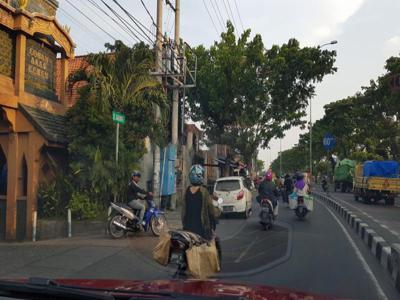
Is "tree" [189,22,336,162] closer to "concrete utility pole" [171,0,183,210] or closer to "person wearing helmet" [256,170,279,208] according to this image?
"concrete utility pole" [171,0,183,210]

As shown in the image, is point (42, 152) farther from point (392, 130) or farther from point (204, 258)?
point (392, 130)

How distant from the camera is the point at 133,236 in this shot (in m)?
11.9

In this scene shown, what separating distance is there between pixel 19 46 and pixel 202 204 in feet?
26.4

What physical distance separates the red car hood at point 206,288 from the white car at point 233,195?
46.4 ft

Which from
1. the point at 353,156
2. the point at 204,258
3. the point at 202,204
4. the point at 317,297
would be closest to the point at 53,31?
the point at 202,204

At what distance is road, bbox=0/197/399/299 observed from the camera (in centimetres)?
724

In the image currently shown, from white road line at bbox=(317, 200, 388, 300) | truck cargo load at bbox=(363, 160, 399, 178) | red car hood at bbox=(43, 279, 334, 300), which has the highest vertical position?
truck cargo load at bbox=(363, 160, 399, 178)

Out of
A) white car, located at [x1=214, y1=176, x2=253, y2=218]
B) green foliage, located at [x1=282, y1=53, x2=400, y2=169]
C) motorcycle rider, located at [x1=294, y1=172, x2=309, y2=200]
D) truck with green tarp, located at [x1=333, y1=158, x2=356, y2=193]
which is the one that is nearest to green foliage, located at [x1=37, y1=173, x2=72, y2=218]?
white car, located at [x1=214, y1=176, x2=253, y2=218]

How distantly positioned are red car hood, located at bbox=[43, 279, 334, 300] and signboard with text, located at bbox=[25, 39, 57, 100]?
10.5 m

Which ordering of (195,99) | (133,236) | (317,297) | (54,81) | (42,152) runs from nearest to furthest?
(317,297)
(133,236)
(42,152)
(54,81)
(195,99)

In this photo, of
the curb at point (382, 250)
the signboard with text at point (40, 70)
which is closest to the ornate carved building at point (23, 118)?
the signboard with text at point (40, 70)

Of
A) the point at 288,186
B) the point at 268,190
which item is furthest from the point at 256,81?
the point at 268,190

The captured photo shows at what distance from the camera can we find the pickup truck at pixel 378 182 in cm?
2547

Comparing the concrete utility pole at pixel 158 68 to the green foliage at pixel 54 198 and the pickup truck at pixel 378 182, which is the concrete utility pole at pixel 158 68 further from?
the pickup truck at pixel 378 182
